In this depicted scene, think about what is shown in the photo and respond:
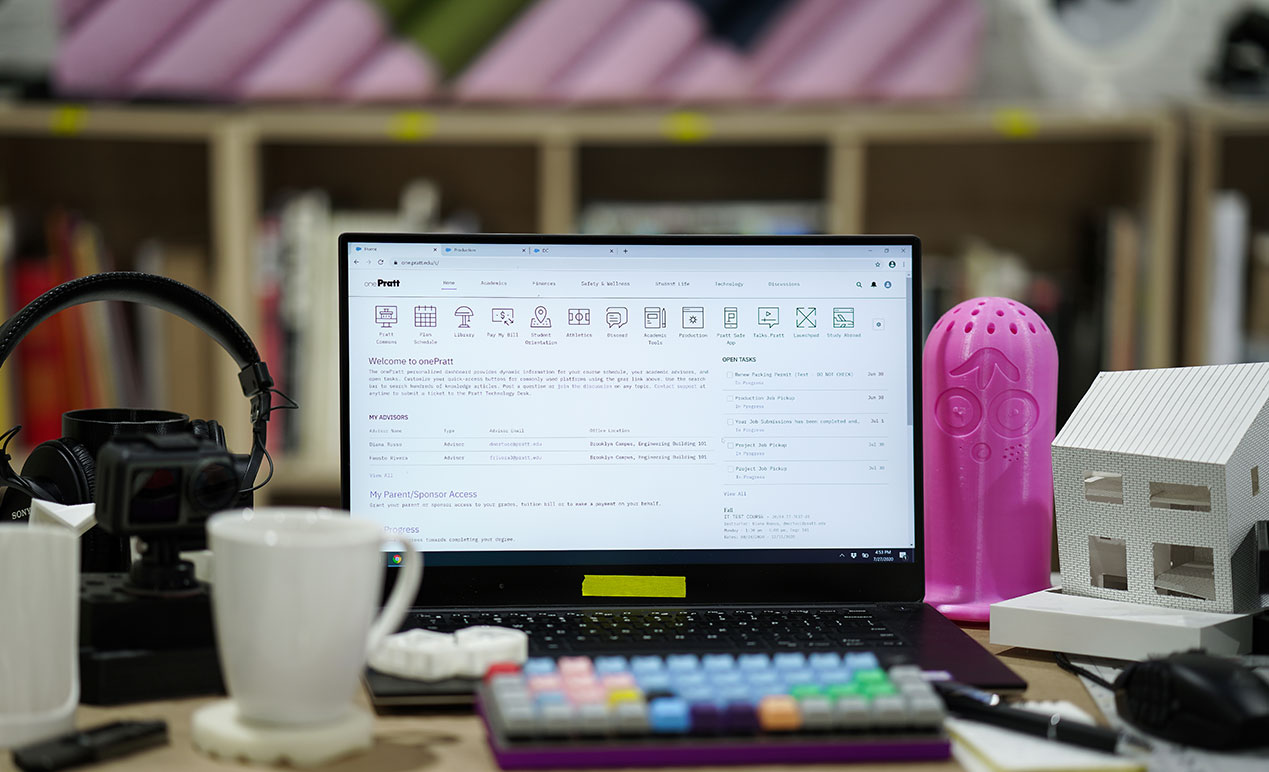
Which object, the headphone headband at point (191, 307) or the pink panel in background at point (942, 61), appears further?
the pink panel in background at point (942, 61)

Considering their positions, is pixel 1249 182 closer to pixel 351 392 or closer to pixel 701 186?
pixel 701 186

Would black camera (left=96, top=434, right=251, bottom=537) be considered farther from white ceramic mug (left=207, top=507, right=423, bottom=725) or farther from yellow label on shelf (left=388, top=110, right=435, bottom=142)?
yellow label on shelf (left=388, top=110, right=435, bottom=142)

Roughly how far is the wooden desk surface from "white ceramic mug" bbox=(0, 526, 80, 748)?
23 millimetres

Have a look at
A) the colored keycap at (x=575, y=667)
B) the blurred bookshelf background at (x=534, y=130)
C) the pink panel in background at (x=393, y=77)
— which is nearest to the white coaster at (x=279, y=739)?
the colored keycap at (x=575, y=667)

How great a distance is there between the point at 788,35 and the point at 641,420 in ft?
4.52

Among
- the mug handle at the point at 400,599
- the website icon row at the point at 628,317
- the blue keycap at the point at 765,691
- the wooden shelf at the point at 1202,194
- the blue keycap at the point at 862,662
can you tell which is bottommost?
the blue keycap at the point at 765,691

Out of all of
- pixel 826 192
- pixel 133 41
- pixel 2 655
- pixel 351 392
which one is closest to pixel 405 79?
pixel 133 41

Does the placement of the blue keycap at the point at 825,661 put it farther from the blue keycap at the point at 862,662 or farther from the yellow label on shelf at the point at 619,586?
the yellow label on shelf at the point at 619,586

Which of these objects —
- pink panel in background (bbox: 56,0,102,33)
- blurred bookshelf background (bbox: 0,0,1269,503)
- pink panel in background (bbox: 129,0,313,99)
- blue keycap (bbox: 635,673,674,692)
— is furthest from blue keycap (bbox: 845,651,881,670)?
pink panel in background (bbox: 56,0,102,33)

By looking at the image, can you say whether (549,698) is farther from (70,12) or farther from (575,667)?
(70,12)

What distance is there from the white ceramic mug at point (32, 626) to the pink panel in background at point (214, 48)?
1590mm

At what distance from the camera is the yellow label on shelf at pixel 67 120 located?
2029 millimetres

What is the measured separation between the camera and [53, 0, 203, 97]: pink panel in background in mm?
2074

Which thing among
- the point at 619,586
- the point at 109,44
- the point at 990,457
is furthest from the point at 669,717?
the point at 109,44
